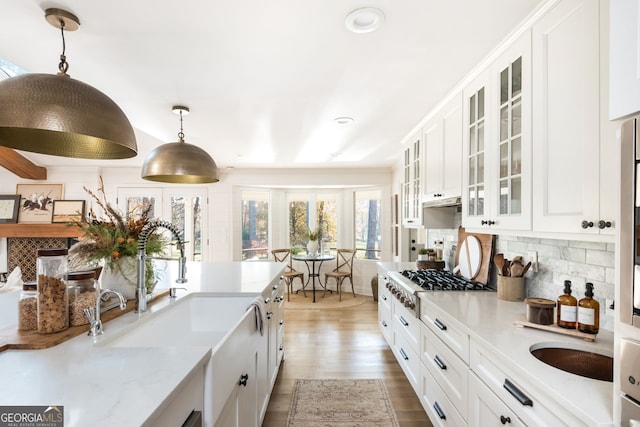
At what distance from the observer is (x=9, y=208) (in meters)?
5.36

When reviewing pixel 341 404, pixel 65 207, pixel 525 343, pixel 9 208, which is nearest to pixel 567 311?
pixel 525 343

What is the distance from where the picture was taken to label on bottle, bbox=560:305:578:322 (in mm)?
1399

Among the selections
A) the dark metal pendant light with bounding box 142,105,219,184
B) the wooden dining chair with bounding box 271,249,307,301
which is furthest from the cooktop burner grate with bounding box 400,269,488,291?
the wooden dining chair with bounding box 271,249,307,301

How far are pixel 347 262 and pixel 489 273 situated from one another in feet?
12.4

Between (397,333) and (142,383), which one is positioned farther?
(397,333)

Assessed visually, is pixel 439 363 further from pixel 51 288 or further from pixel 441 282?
pixel 51 288

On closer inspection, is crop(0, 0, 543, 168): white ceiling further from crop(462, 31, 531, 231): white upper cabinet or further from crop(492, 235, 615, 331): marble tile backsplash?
crop(492, 235, 615, 331): marble tile backsplash

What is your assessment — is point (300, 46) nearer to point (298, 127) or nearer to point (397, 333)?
point (298, 127)

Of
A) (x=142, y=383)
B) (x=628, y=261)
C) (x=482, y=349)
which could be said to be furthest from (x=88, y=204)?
(x=628, y=261)

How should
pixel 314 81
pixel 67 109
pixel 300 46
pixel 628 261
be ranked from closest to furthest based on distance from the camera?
pixel 628 261, pixel 67 109, pixel 300 46, pixel 314 81

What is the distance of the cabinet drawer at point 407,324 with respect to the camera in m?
2.35

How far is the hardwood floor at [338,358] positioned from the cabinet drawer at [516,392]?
1.17m

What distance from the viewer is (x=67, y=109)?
976 millimetres

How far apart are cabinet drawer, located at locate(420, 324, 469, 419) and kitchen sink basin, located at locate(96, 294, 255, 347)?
1.13 meters
